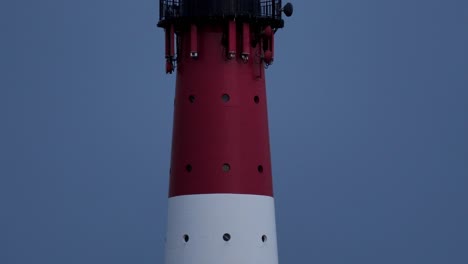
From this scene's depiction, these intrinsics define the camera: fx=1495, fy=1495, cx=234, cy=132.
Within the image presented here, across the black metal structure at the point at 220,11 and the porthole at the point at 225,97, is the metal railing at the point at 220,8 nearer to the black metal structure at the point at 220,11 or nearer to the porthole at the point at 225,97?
the black metal structure at the point at 220,11

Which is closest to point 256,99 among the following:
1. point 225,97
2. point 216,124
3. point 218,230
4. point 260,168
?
point 225,97

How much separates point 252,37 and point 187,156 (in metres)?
4.24

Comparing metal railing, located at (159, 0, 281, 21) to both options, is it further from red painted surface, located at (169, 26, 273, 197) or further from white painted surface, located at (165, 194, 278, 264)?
white painted surface, located at (165, 194, 278, 264)

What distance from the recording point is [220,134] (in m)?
46.3

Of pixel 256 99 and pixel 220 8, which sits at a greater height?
pixel 220 8

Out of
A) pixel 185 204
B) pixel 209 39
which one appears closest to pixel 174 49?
pixel 209 39

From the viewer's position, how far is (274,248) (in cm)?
4678

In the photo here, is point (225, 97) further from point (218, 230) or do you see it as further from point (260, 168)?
point (218, 230)

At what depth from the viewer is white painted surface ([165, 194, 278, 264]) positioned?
45750mm

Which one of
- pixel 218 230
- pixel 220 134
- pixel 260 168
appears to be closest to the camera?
pixel 218 230

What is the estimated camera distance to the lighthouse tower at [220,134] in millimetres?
45875

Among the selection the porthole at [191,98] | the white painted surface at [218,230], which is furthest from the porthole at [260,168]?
the porthole at [191,98]

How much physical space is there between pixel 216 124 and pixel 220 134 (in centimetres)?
34

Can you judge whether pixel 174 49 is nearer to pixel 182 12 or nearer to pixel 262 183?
A: pixel 182 12
